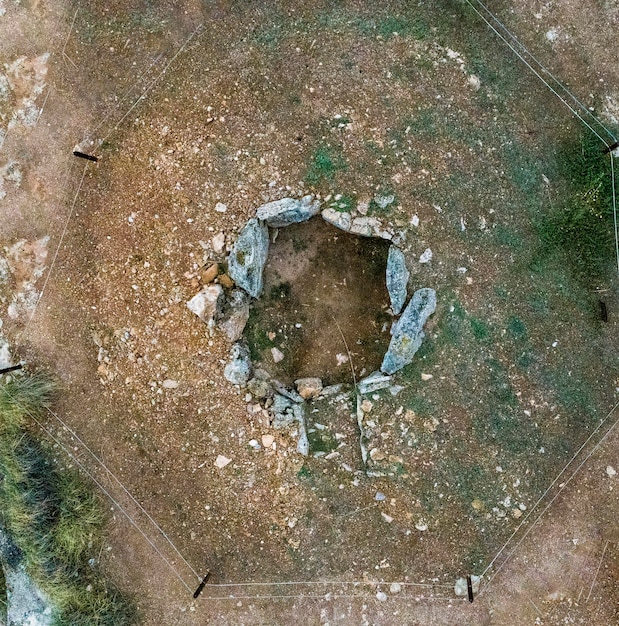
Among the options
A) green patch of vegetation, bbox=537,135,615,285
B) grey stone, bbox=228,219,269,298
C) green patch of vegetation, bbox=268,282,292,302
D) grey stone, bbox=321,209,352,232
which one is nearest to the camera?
grey stone, bbox=228,219,269,298

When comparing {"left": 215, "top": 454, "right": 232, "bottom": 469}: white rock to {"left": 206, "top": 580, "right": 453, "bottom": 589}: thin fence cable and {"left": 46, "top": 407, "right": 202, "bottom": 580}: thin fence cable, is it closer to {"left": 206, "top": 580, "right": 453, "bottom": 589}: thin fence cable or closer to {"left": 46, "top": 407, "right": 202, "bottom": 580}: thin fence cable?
{"left": 46, "top": 407, "right": 202, "bottom": 580}: thin fence cable

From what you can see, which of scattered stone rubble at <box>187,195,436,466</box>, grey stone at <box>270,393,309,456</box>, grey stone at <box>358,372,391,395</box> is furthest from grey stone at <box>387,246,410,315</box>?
grey stone at <box>270,393,309,456</box>

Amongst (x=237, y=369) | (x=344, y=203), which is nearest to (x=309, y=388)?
(x=237, y=369)

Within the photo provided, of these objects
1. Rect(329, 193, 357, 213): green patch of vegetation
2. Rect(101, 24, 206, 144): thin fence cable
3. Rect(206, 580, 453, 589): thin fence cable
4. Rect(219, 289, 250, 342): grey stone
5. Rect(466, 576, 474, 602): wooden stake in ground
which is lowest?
Rect(466, 576, 474, 602): wooden stake in ground

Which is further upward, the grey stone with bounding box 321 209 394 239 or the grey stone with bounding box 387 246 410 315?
the grey stone with bounding box 321 209 394 239

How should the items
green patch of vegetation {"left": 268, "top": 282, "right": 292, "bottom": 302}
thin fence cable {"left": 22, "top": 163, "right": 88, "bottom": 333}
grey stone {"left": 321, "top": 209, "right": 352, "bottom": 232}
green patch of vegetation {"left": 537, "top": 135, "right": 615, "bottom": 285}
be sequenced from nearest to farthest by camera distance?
grey stone {"left": 321, "top": 209, "right": 352, "bottom": 232} → green patch of vegetation {"left": 537, "top": 135, "right": 615, "bottom": 285} → thin fence cable {"left": 22, "top": 163, "right": 88, "bottom": 333} → green patch of vegetation {"left": 268, "top": 282, "right": 292, "bottom": 302}

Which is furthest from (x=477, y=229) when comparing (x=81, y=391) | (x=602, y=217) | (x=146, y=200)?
(x=81, y=391)

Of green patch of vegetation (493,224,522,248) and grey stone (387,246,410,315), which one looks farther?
green patch of vegetation (493,224,522,248)
